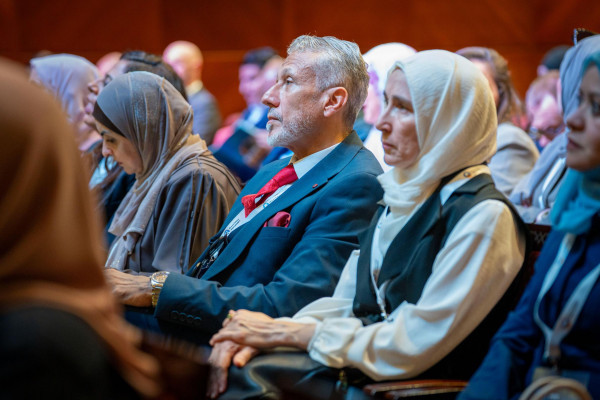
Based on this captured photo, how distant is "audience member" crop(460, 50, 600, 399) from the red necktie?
1210 millimetres

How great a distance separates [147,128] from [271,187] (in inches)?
31.3

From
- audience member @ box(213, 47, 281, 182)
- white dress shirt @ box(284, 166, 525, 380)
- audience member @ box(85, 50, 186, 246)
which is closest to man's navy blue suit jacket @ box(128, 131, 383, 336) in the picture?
white dress shirt @ box(284, 166, 525, 380)

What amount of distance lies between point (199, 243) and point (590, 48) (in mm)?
1740

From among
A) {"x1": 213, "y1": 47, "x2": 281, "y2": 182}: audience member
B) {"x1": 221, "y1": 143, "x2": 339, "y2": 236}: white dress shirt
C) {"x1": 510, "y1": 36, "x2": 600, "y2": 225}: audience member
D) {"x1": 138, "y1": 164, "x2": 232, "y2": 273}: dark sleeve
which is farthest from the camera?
{"x1": 213, "y1": 47, "x2": 281, "y2": 182}: audience member

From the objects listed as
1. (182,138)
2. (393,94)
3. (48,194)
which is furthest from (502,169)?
(48,194)

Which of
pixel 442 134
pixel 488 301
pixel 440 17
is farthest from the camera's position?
pixel 440 17

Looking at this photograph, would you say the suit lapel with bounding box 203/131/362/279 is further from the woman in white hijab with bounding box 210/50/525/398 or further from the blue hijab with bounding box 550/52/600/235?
the blue hijab with bounding box 550/52/600/235

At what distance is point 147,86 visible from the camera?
3.43m

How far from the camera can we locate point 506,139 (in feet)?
14.0

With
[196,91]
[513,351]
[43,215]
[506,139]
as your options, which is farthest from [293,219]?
[196,91]

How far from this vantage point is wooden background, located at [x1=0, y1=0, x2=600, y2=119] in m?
8.98

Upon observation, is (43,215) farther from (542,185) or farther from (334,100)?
(542,185)

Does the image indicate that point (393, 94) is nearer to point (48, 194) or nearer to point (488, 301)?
point (488, 301)

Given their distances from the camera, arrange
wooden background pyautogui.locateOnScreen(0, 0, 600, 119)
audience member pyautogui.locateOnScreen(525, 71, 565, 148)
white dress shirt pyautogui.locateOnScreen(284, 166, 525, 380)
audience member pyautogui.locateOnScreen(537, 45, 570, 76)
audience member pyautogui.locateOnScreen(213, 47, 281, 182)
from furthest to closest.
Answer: wooden background pyautogui.locateOnScreen(0, 0, 600, 119), audience member pyautogui.locateOnScreen(537, 45, 570, 76), audience member pyautogui.locateOnScreen(213, 47, 281, 182), audience member pyautogui.locateOnScreen(525, 71, 565, 148), white dress shirt pyautogui.locateOnScreen(284, 166, 525, 380)
